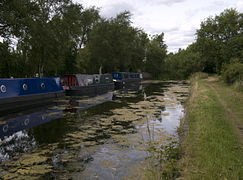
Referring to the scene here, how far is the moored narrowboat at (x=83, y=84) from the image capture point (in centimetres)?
1825

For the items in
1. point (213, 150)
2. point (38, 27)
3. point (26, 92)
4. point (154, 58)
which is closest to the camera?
point (213, 150)

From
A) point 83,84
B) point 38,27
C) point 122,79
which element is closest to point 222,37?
point 122,79

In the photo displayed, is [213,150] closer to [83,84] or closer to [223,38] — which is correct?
[83,84]

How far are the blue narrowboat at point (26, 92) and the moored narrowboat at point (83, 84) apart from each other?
1.66 meters

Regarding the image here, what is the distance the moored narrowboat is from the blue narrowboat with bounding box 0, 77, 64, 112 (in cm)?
166

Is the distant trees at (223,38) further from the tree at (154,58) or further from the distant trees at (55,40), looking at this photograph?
the tree at (154,58)

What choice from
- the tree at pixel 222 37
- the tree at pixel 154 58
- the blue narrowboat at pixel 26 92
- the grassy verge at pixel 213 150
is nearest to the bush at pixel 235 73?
the tree at pixel 222 37

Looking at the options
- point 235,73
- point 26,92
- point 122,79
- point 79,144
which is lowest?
point 79,144

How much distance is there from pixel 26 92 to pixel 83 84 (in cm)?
641

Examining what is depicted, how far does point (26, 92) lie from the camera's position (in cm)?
1352

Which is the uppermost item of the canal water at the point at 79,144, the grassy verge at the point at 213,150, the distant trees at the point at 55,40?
the distant trees at the point at 55,40

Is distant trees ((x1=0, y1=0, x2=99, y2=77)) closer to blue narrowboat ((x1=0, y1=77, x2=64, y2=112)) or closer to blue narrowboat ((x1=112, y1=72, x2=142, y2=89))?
blue narrowboat ((x1=0, y1=77, x2=64, y2=112))

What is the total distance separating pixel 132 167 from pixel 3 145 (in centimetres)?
406

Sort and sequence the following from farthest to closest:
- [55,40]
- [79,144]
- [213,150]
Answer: [55,40] → [79,144] → [213,150]
